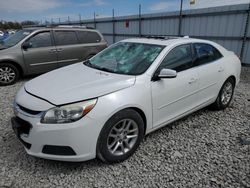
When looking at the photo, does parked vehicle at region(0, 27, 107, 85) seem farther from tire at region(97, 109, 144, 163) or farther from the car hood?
tire at region(97, 109, 144, 163)

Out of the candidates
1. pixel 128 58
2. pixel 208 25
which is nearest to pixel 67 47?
pixel 128 58

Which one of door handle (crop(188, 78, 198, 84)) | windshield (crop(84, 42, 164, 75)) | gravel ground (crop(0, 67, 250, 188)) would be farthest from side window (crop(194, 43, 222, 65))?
gravel ground (crop(0, 67, 250, 188))

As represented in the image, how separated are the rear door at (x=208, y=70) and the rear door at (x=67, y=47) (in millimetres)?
4536

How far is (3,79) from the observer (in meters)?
5.96

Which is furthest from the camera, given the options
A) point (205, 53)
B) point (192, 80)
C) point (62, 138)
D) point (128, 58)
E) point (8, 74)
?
point (8, 74)

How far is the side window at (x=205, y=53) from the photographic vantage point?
352cm

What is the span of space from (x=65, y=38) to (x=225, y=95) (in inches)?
205

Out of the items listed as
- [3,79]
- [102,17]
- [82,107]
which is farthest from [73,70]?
[102,17]

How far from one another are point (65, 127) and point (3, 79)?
484 centimetres

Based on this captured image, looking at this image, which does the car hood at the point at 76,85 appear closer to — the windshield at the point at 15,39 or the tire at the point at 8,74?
the tire at the point at 8,74

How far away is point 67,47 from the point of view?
22.5 feet

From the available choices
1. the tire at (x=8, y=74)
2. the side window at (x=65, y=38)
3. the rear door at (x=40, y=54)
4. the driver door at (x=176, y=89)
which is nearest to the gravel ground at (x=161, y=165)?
the driver door at (x=176, y=89)

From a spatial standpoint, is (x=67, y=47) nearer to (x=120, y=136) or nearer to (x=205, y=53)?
(x=205, y=53)

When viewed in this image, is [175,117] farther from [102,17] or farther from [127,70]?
[102,17]
